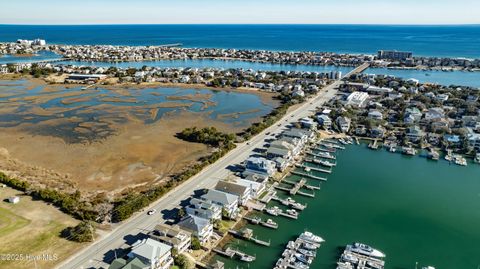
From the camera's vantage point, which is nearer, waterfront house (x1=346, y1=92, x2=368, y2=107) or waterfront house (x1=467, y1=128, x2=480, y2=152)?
waterfront house (x1=467, y1=128, x2=480, y2=152)

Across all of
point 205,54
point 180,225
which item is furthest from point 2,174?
point 205,54

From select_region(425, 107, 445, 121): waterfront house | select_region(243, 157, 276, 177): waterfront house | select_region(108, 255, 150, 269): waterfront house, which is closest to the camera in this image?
select_region(108, 255, 150, 269): waterfront house

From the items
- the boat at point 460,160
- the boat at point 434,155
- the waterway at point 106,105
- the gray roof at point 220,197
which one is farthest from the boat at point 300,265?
the waterway at point 106,105

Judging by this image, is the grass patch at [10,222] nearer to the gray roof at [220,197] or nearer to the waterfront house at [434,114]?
the gray roof at [220,197]

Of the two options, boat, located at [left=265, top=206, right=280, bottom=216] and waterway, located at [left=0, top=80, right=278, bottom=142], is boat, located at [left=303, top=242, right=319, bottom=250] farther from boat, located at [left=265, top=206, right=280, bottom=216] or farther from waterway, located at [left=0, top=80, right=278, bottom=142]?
waterway, located at [left=0, top=80, right=278, bottom=142]

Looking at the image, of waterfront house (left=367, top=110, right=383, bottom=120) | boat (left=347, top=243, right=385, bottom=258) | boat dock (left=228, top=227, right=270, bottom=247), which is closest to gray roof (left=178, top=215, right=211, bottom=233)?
boat dock (left=228, top=227, right=270, bottom=247)

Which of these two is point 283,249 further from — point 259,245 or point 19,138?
point 19,138

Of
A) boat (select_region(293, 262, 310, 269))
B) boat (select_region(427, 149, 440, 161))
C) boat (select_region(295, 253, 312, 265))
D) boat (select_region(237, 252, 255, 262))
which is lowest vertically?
boat (select_region(237, 252, 255, 262))
